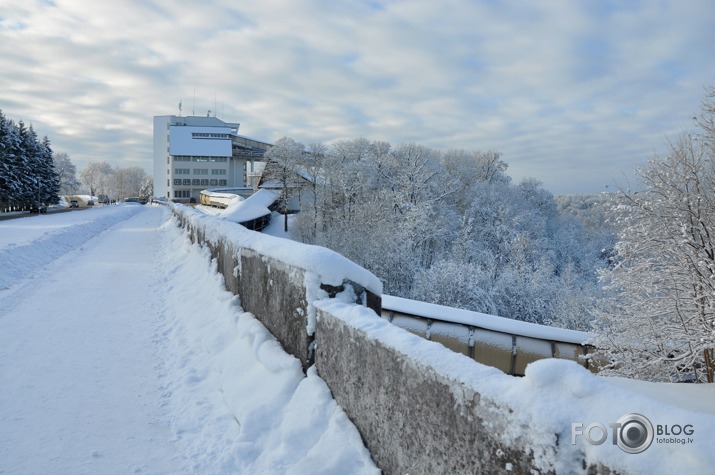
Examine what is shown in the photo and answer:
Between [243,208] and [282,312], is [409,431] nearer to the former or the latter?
[282,312]

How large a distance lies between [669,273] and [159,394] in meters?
14.0

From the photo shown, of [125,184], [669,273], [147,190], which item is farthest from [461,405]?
[125,184]

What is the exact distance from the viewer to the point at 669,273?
13438mm

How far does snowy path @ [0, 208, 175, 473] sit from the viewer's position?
349cm

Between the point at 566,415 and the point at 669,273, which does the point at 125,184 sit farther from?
the point at 566,415

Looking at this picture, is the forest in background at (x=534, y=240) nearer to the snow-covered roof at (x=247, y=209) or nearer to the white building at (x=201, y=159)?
the snow-covered roof at (x=247, y=209)

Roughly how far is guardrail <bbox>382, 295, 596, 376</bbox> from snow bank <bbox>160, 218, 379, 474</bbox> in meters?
6.82

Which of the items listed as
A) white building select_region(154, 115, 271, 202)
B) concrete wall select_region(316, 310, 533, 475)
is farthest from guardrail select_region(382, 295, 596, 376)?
white building select_region(154, 115, 271, 202)

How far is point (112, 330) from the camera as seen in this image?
6703 mm

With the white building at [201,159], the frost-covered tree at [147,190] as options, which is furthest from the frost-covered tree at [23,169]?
the frost-covered tree at [147,190]

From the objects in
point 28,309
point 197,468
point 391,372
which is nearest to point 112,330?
point 28,309

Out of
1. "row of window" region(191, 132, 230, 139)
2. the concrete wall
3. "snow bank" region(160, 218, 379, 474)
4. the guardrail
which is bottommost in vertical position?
the guardrail

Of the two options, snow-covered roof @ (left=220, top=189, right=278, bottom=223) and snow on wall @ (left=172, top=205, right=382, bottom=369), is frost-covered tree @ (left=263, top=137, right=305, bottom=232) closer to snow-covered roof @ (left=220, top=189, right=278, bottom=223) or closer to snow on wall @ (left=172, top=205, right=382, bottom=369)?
snow-covered roof @ (left=220, top=189, right=278, bottom=223)

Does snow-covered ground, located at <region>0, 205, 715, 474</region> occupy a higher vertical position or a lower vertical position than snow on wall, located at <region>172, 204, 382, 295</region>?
lower
